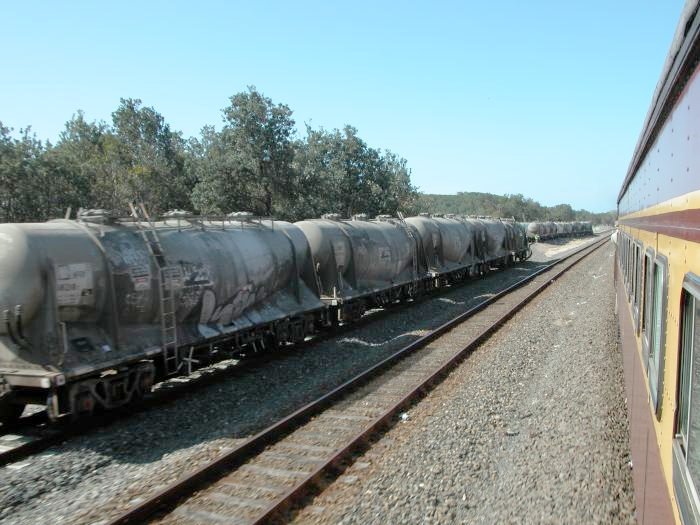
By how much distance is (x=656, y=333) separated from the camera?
3629 millimetres

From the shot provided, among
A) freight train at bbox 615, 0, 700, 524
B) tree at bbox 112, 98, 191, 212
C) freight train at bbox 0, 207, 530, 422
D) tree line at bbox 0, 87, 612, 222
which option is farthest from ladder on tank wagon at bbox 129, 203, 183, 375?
tree at bbox 112, 98, 191, 212

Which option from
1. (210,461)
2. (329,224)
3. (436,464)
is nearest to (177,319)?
(210,461)

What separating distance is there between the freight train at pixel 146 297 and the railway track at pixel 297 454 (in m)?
2.72

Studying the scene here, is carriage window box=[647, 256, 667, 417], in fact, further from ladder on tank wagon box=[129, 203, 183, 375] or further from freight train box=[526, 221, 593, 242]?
freight train box=[526, 221, 593, 242]

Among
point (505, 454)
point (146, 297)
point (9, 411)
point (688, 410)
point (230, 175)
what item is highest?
point (230, 175)

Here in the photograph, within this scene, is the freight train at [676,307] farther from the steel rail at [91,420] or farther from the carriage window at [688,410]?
the steel rail at [91,420]

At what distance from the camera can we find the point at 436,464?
642 cm

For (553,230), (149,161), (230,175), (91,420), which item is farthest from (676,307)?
(553,230)

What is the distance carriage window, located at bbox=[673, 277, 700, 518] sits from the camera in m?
2.17

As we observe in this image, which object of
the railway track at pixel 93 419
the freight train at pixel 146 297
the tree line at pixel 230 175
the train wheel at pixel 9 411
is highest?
the tree line at pixel 230 175

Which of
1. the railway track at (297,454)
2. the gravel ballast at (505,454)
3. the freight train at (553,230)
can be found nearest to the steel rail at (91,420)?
the railway track at (297,454)

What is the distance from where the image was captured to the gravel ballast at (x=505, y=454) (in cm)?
537

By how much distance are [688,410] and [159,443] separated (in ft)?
22.6

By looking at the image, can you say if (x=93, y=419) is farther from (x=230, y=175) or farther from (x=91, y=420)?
(x=230, y=175)
